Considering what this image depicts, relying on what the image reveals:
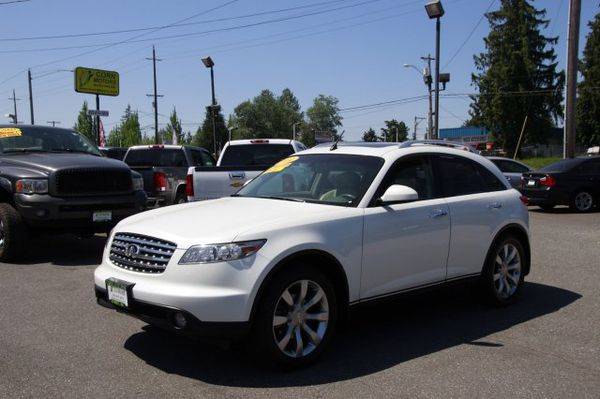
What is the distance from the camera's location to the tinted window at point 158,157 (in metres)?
15.6

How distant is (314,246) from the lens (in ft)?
14.7

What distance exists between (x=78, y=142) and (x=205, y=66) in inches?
1086

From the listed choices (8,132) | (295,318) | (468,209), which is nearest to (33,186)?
(8,132)

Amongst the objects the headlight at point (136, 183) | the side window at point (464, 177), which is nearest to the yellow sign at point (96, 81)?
the headlight at point (136, 183)

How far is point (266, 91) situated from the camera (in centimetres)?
12938

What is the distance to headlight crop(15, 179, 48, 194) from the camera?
8.38 metres

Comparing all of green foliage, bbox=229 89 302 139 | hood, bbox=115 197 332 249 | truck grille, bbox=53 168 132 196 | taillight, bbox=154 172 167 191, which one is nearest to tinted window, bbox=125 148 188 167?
taillight, bbox=154 172 167 191

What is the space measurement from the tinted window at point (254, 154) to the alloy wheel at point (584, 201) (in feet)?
29.0

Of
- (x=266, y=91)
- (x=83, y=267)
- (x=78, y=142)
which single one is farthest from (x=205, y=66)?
(x=266, y=91)

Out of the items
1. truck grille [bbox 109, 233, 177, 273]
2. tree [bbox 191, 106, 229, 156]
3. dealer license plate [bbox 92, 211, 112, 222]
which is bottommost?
dealer license plate [bbox 92, 211, 112, 222]

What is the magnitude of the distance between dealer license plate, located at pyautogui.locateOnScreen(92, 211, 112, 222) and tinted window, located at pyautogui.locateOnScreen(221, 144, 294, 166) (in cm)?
407

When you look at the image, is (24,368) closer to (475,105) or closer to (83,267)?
(83,267)

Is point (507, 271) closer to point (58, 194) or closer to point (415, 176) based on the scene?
point (415, 176)

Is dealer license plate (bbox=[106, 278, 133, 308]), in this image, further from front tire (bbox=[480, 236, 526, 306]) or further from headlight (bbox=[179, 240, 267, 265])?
front tire (bbox=[480, 236, 526, 306])
